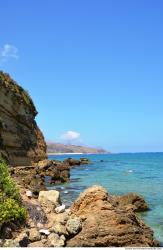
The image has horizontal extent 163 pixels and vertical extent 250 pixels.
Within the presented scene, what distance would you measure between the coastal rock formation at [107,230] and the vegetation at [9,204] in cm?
196

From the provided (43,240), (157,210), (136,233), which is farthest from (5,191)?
(157,210)

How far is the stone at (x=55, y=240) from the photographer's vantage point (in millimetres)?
12976

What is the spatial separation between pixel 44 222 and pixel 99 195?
2.40 meters

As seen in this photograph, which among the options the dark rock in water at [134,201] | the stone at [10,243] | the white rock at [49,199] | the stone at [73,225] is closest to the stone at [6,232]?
the stone at [10,243]

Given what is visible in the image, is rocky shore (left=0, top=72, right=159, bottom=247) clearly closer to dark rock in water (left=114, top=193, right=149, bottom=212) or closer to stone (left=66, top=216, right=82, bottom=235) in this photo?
stone (left=66, top=216, right=82, bottom=235)

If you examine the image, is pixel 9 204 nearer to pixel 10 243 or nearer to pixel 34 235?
pixel 34 235

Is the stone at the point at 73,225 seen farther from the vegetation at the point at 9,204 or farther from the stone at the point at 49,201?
the stone at the point at 49,201

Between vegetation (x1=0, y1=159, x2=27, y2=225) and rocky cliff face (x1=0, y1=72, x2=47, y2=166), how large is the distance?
3711cm

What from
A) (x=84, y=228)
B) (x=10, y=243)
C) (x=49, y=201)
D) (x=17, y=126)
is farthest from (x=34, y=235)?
(x=17, y=126)

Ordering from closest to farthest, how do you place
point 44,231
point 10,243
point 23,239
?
1. point 10,243
2. point 23,239
3. point 44,231

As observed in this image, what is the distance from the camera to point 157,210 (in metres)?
25.0

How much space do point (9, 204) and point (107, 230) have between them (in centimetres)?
344

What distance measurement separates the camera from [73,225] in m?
14.0

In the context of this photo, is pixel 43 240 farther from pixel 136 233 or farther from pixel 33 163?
pixel 33 163
